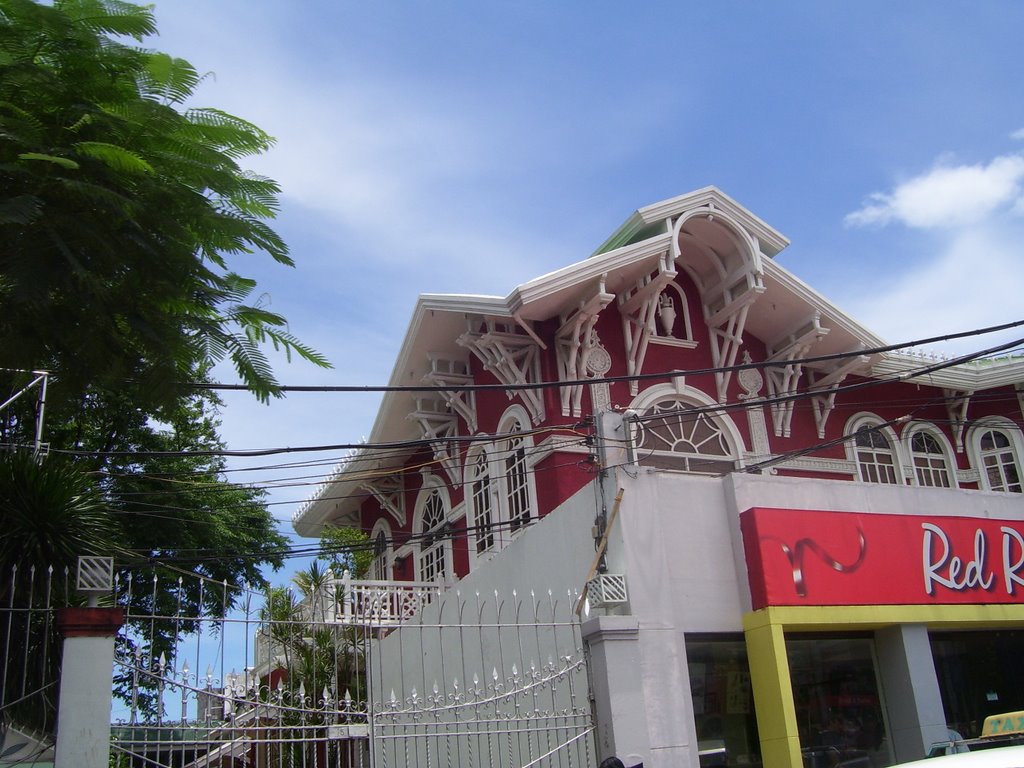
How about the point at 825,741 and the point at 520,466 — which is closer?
the point at 825,741

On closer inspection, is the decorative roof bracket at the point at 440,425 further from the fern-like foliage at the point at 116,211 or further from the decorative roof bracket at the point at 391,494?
the fern-like foliage at the point at 116,211

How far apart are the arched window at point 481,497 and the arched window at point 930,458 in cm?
807

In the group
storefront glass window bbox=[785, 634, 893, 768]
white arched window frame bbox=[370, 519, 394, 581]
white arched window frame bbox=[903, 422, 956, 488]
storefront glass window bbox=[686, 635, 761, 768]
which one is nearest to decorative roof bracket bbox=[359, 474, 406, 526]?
white arched window frame bbox=[370, 519, 394, 581]

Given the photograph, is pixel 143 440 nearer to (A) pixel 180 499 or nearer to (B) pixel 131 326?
(A) pixel 180 499

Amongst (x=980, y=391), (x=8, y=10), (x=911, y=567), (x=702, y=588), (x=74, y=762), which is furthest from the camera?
(x=980, y=391)

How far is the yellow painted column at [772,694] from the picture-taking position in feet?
29.6

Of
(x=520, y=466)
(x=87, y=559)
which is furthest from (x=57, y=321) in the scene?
(x=520, y=466)

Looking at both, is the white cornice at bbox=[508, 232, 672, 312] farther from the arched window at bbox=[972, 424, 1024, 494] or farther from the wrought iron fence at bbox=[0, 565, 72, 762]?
the wrought iron fence at bbox=[0, 565, 72, 762]

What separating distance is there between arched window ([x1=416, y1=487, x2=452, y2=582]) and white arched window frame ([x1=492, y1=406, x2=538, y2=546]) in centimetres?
224

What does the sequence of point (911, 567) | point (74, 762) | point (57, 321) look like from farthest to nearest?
point (911, 567)
point (74, 762)
point (57, 321)

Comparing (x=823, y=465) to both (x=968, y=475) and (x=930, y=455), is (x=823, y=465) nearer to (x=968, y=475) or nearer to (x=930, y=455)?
(x=930, y=455)

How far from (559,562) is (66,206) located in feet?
21.7

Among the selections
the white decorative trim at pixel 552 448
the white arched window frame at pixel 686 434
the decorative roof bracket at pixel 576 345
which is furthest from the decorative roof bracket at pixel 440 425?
the white arched window frame at pixel 686 434

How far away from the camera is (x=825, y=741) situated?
9.75m
